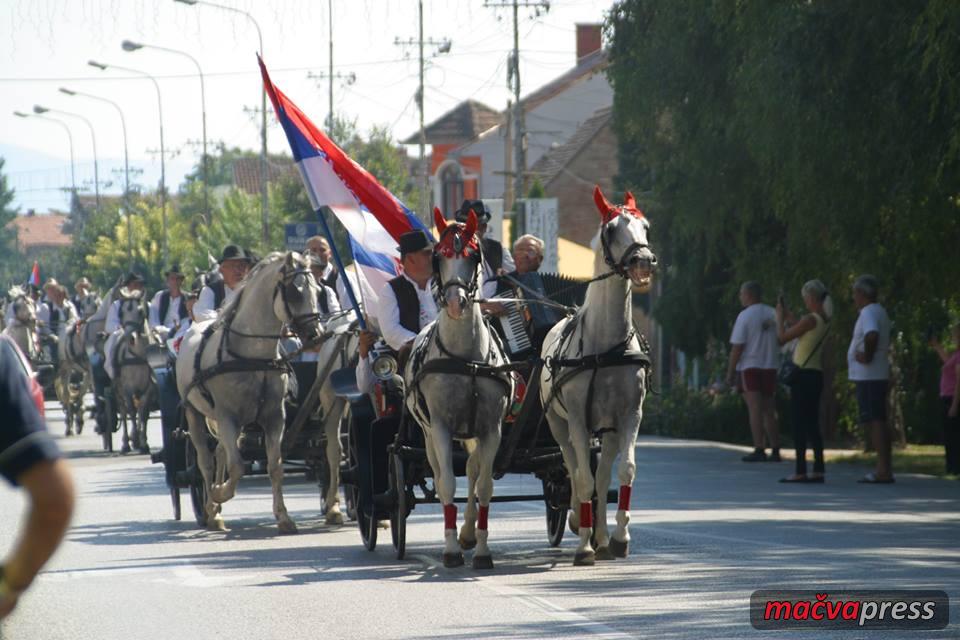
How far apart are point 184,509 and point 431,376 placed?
6.89m

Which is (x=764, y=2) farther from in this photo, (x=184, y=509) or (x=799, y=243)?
(x=184, y=509)

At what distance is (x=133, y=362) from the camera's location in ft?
83.5

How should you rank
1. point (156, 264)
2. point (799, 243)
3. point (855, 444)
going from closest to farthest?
point (799, 243)
point (855, 444)
point (156, 264)

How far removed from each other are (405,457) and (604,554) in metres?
1.52

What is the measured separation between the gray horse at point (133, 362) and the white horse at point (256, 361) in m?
10.6

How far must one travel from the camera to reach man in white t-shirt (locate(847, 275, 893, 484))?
1903 cm

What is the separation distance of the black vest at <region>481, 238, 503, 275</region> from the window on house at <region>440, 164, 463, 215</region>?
2430 inches

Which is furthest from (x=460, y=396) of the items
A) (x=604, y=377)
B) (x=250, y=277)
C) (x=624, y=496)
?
(x=250, y=277)

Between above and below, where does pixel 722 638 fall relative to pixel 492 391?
below

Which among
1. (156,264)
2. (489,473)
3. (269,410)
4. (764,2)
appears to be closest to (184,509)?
(269,410)

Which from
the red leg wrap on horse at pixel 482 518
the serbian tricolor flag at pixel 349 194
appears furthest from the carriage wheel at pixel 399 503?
the serbian tricolor flag at pixel 349 194

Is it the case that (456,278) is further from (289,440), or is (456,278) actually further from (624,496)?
(289,440)

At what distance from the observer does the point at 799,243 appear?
22.5 m

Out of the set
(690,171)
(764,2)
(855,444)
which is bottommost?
(855,444)
